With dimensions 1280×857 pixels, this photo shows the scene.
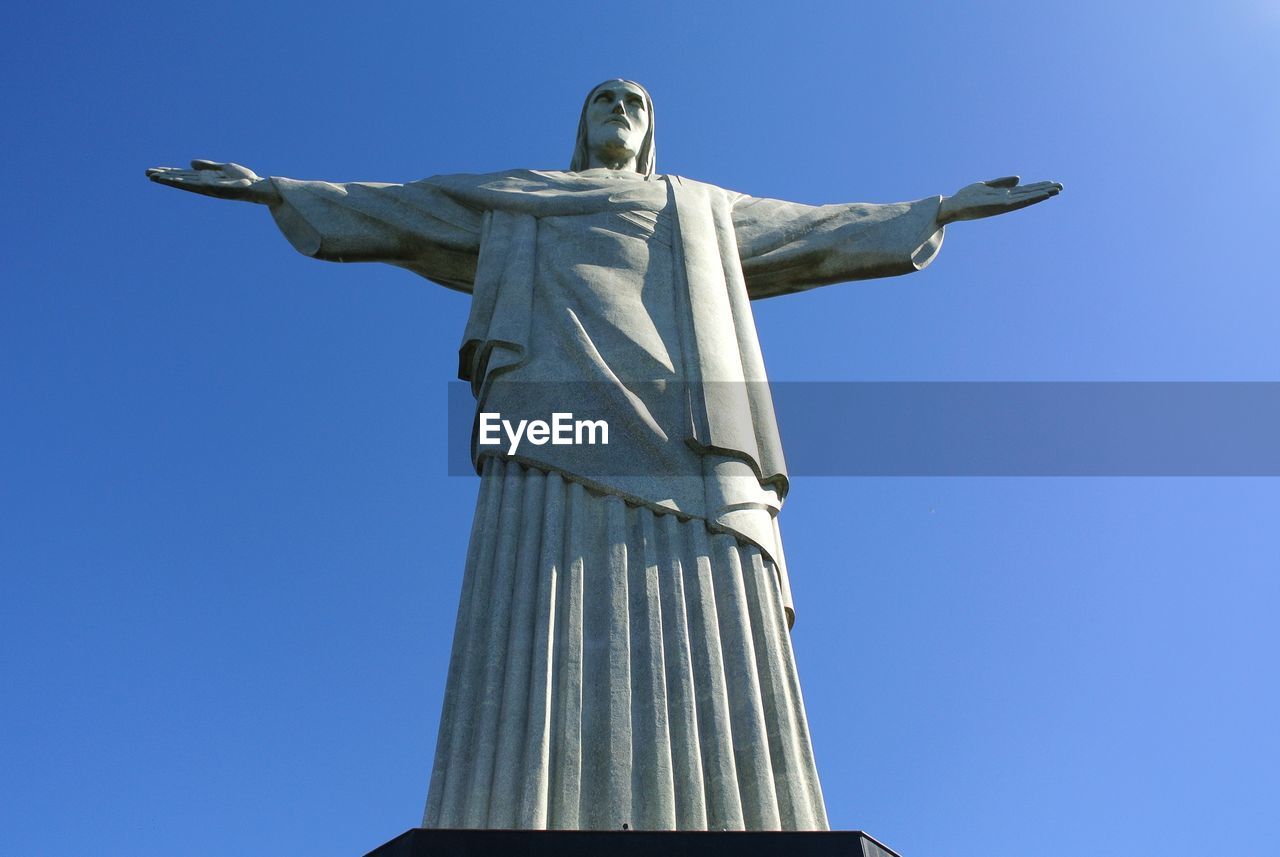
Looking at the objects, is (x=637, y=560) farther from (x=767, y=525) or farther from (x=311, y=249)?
(x=311, y=249)

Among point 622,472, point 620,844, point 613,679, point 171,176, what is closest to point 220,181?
point 171,176

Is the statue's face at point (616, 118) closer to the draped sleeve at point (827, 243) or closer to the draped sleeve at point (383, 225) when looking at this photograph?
the draped sleeve at point (827, 243)

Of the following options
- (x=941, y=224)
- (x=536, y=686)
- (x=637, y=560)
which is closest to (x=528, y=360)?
(x=637, y=560)

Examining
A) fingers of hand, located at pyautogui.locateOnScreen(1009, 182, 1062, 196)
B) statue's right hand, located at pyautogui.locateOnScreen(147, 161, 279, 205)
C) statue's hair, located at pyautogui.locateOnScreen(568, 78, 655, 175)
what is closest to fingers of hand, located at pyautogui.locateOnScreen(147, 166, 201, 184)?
statue's right hand, located at pyautogui.locateOnScreen(147, 161, 279, 205)

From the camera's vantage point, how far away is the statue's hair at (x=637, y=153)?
35.3ft

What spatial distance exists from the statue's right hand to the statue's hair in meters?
2.29

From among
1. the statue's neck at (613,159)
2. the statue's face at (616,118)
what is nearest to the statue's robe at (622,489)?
the statue's neck at (613,159)

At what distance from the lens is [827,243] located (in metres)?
10.0

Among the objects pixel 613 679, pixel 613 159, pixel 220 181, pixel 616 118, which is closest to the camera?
pixel 613 679

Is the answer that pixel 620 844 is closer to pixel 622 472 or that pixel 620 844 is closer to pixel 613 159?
pixel 622 472

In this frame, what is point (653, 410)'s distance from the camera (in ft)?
26.3

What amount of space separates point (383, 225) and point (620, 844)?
225 inches

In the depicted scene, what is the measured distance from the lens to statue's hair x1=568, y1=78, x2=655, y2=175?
10.7 m

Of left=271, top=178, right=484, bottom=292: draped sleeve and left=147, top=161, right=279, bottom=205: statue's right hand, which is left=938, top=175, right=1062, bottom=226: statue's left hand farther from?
left=147, top=161, right=279, bottom=205: statue's right hand
